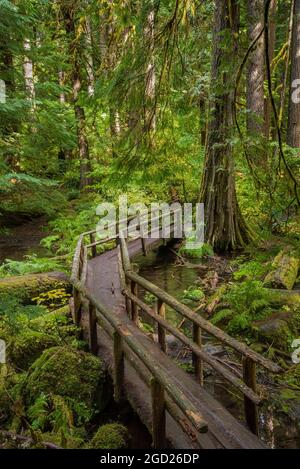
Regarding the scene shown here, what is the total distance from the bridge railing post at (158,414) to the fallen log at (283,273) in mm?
6173

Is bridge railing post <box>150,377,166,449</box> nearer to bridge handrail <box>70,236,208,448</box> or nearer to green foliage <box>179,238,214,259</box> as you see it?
bridge handrail <box>70,236,208,448</box>

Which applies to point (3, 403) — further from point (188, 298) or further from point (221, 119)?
point (221, 119)

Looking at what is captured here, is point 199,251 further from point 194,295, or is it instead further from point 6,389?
point 6,389

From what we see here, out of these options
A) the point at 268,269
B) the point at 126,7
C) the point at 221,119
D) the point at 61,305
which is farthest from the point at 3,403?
the point at 221,119

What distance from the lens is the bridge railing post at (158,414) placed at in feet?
13.8

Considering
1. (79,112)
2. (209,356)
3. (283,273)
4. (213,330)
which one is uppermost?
(79,112)

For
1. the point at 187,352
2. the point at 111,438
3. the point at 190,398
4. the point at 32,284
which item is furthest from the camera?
the point at 32,284

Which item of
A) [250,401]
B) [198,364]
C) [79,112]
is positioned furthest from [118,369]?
[79,112]

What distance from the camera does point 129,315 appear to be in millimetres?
7887

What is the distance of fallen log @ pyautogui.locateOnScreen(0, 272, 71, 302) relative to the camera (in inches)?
333

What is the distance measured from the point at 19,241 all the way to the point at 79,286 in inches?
388

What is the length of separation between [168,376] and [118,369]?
27.5 inches

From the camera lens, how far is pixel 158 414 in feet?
13.8

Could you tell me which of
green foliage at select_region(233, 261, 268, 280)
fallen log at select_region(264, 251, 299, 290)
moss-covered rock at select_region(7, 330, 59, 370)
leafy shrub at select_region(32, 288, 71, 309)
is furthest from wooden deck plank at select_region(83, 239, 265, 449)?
fallen log at select_region(264, 251, 299, 290)
